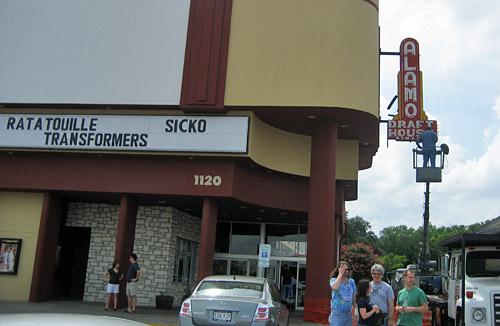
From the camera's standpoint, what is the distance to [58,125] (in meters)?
20.3

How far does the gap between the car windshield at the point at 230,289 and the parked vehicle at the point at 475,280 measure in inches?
170

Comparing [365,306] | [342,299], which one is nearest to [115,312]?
[342,299]

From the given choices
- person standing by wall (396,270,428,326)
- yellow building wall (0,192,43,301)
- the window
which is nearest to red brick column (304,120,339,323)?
the window

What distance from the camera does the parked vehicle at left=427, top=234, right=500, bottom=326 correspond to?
10.9m

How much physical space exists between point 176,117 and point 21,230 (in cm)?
826

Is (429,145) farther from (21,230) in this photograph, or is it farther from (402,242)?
(402,242)

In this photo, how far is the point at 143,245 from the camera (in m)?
22.5

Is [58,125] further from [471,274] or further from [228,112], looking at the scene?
[471,274]

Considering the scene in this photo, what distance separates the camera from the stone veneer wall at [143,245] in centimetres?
2217

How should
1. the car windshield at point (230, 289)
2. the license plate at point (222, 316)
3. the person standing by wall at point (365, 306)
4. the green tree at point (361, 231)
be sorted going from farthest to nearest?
the green tree at point (361, 231)
the car windshield at point (230, 289)
the license plate at point (222, 316)
the person standing by wall at point (365, 306)

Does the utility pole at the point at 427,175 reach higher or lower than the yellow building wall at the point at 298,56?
lower

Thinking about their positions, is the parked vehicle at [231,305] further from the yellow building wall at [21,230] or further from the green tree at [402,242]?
the green tree at [402,242]

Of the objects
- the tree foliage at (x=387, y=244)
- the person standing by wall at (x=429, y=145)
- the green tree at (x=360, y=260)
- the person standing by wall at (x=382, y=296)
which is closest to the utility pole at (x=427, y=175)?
the person standing by wall at (x=429, y=145)

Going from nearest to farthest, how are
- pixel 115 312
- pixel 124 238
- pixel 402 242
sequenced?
1. pixel 115 312
2. pixel 124 238
3. pixel 402 242
